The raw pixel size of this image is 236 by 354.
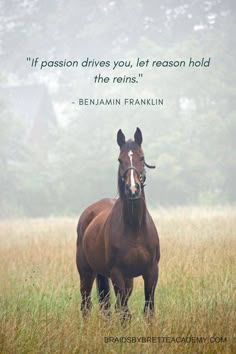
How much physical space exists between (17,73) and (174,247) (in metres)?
17.2

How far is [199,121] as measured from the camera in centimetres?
2662

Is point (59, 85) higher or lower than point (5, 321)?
higher

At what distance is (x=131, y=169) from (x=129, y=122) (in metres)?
20.1

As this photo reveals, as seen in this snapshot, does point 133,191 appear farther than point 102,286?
No

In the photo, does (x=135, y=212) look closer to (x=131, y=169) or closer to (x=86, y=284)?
(x=131, y=169)

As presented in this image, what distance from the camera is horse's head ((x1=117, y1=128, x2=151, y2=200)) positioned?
19.5ft

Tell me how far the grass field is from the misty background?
11.6 meters

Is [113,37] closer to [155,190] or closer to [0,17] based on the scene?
[155,190]

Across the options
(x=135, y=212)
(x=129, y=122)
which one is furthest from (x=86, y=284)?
(x=129, y=122)

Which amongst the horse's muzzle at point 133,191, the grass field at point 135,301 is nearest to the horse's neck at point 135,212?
the horse's muzzle at point 133,191

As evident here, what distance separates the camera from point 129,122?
26062 millimetres

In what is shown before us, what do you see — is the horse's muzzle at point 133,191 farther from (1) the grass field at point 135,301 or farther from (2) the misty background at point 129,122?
(2) the misty background at point 129,122

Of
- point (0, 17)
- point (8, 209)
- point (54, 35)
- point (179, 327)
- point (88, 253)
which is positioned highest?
point (54, 35)

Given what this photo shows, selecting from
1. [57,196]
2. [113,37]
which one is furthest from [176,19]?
[57,196]
